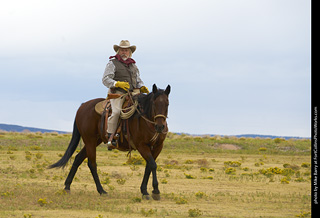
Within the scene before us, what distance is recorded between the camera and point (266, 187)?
1494cm

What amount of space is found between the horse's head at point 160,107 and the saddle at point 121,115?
2.94 feet

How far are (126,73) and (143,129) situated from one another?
1.85 meters

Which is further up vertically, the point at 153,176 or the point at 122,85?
the point at 122,85

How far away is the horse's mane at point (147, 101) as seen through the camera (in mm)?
10666

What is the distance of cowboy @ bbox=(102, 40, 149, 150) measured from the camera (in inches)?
456

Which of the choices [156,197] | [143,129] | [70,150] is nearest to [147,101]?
[143,129]

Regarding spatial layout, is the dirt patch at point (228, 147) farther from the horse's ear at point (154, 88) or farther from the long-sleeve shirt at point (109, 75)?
the horse's ear at point (154, 88)

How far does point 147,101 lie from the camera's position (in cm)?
1116

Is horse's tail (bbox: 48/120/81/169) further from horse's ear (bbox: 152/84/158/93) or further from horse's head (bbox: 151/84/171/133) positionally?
horse's ear (bbox: 152/84/158/93)

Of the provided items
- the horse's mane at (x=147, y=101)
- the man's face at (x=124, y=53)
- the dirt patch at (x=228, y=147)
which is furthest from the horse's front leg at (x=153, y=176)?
the dirt patch at (x=228, y=147)

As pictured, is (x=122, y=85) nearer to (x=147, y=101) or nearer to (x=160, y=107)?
(x=147, y=101)

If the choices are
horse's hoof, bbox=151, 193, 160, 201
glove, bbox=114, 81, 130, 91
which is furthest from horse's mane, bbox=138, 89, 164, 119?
horse's hoof, bbox=151, 193, 160, 201

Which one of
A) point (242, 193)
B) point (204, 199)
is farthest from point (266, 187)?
point (204, 199)

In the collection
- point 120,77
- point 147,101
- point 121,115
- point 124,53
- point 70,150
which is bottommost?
point 70,150
